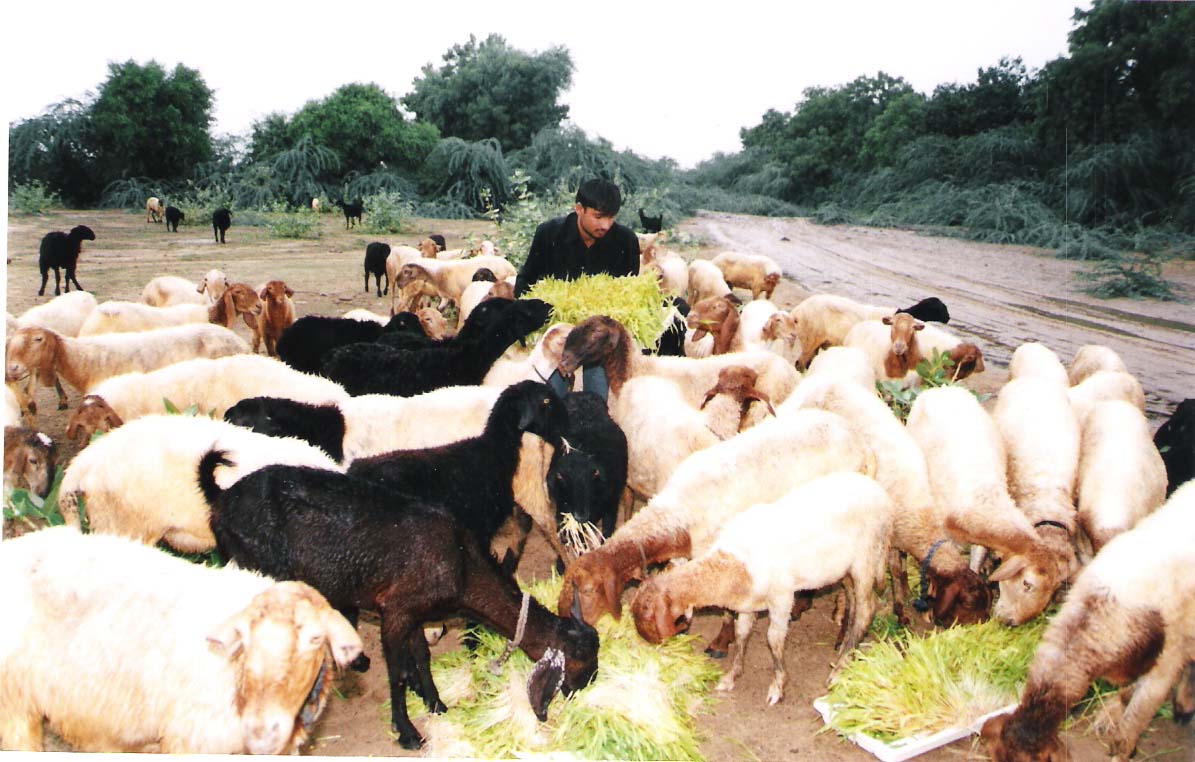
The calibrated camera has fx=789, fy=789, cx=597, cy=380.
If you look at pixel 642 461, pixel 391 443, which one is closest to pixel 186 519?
pixel 391 443

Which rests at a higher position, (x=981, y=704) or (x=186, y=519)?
(x=186, y=519)

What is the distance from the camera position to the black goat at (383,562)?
3.44 m

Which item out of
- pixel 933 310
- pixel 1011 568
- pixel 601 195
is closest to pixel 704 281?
pixel 933 310

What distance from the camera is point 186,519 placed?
400 centimetres

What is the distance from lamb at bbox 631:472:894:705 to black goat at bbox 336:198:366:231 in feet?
16.8

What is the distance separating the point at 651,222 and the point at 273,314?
442cm

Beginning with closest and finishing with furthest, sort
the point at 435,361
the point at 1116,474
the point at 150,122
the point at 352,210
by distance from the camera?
the point at 1116,474 → the point at 150,122 → the point at 435,361 → the point at 352,210

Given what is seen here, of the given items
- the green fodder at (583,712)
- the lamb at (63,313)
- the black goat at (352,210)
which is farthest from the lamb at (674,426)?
the lamb at (63,313)

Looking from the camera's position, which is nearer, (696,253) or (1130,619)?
(1130,619)

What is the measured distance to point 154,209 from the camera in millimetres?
6211

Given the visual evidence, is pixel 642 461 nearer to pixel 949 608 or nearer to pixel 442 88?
pixel 949 608

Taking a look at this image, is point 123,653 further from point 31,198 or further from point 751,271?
point 751,271

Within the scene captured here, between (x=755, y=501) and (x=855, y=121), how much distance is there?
346 cm

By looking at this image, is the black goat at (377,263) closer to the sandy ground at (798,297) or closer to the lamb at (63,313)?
the sandy ground at (798,297)
